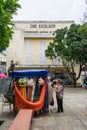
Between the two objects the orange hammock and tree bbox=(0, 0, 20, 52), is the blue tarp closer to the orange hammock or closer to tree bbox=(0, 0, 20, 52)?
the orange hammock

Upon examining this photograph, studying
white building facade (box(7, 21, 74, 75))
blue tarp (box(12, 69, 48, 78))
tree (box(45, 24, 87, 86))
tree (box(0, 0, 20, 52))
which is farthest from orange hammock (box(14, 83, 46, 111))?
white building facade (box(7, 21, 74, 75))

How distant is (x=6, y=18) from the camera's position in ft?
36.0

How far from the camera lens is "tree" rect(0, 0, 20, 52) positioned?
10.9 meters

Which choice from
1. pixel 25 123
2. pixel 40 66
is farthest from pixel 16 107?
pixel 40 66

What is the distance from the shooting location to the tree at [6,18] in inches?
428

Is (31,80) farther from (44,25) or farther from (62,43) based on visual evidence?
(44,25)

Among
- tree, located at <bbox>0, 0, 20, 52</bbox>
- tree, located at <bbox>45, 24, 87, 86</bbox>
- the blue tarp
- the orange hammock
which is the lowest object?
the orange hammock

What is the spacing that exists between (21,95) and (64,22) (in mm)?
52535

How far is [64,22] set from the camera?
225 feet

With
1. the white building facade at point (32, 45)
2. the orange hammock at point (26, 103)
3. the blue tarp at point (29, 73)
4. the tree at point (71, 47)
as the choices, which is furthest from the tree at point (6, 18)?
the white building facade at point (32, 45)

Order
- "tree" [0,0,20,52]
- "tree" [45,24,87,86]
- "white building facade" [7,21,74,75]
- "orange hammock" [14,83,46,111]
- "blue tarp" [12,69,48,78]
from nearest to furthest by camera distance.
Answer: "tree" [0,0,20,52] < "orange hammock" [14,83,46,111] < "blue tarp" [12,69,48,78] < "tree" [45,24,87,86] < "white building facade" [7,21,74,75]

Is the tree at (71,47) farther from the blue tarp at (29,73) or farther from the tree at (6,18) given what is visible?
the tree at (6,18)

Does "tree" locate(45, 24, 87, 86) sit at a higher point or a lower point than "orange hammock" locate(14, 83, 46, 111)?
higher

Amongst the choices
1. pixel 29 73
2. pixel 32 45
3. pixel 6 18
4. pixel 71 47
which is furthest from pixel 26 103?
pixel 32 45
